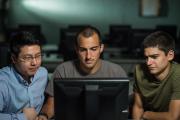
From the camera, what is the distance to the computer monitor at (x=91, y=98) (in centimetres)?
162

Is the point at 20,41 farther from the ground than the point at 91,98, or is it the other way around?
the point at 20,41

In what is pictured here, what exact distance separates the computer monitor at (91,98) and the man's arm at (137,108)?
1.89 ft

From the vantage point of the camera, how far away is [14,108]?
2.13 m

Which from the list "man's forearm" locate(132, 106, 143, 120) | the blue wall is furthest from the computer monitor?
the blue wall

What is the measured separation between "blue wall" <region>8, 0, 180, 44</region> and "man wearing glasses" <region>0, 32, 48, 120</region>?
6.77m

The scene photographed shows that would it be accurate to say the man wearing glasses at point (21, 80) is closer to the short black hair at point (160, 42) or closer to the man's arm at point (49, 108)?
the man's arm at point (49, 108)

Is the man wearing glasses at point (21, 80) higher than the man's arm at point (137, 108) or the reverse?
higher

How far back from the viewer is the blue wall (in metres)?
8.79

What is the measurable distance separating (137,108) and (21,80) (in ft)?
2.67

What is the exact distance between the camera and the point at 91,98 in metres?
1.61

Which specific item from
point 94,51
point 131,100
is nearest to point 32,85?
point 94,51

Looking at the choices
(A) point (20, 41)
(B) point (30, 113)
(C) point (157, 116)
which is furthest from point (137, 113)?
(A) point (20, 41)

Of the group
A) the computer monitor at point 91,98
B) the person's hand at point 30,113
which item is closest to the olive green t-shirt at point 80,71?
the person's hand at point 30,113

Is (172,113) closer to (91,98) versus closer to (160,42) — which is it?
(160,42)
